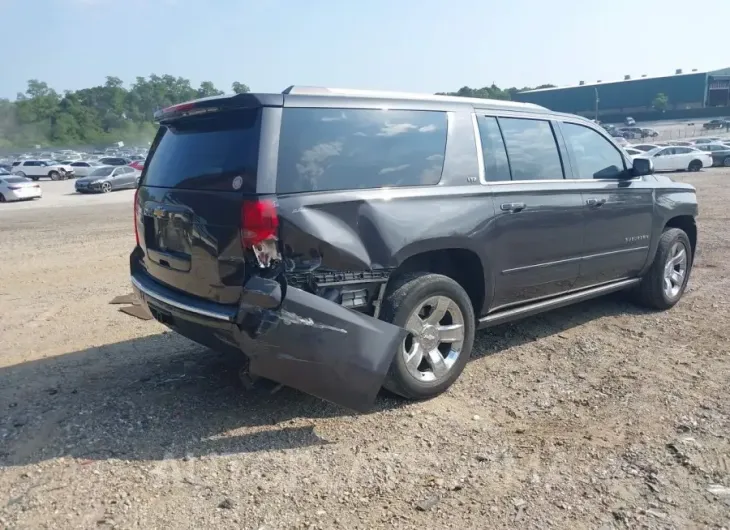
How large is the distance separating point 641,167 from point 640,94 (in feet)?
396

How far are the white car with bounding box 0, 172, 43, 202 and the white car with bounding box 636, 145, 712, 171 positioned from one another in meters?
30.6

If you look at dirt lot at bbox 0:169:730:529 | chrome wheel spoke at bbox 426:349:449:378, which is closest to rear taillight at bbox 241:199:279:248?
dirt lot at bbox 0:169:730:529

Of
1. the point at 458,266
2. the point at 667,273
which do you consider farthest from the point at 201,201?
the point at 667,273

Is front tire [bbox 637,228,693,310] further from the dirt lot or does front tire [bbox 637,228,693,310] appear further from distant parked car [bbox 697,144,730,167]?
distant parked car [bbox 697,144,730,167]

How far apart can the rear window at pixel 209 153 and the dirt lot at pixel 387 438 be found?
1.47 metres

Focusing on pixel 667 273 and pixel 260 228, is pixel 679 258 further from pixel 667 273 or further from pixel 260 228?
pixel 260 228

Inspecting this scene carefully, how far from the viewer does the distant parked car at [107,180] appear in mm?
31327

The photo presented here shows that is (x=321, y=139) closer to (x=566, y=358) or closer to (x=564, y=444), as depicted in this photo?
(x=564, y=444)

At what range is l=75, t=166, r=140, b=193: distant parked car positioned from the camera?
31327 millimetres

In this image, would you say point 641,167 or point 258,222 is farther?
point 641,167

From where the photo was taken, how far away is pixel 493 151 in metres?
4.51

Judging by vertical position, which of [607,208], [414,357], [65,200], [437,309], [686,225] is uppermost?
[607,208]

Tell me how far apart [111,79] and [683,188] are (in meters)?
159

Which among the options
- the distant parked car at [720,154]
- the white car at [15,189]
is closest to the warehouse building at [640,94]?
the distant parked car at [720,154]
